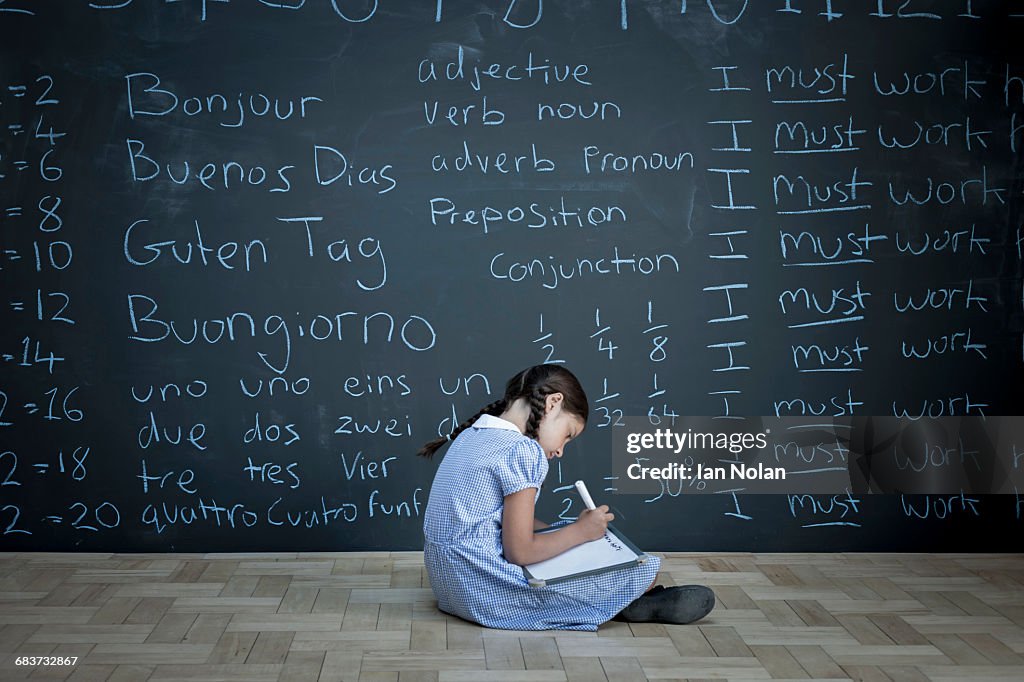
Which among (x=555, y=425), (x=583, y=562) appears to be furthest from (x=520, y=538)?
(x=555, y=425)

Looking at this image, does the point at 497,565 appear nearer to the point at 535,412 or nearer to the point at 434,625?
the point at 434,625

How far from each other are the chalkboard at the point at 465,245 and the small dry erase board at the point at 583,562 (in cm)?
95

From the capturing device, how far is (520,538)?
2699 millimetres

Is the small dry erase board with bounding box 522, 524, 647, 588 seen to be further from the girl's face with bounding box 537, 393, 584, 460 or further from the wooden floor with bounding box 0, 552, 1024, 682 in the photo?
the girl's face with bounding box 537, 393, 584, 460

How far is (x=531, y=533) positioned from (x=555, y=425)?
301 mm

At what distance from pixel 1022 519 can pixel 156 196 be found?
3.29m

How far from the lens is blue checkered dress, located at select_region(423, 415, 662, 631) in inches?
107

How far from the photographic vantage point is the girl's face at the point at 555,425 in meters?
2.81

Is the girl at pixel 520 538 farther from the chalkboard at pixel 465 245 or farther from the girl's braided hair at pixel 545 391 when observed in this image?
the chalkboard at pixel 465 245

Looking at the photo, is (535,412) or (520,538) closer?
(520,538)

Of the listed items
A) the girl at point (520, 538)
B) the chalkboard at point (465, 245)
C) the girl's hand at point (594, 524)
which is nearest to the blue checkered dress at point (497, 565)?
the girl at point (520, 538)

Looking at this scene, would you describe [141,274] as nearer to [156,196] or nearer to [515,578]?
→ [156,196]

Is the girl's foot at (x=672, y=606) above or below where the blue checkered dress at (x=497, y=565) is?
below

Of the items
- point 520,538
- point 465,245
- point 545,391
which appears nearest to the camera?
point 520,538
